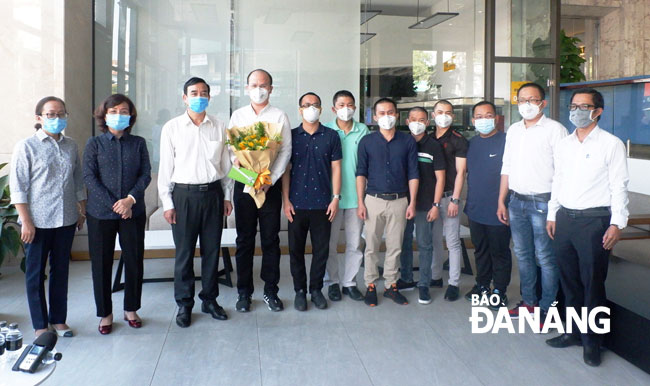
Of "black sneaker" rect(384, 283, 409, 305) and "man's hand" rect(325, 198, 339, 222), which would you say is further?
"black sneaker" rect(384, 283, 409, 305)

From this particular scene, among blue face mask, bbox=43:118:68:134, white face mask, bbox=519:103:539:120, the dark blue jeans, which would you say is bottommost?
the dark blue jeans

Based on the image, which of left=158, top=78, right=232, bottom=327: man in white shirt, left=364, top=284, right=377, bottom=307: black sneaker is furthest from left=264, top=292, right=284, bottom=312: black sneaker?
left=364, top=284, right=377, bottom=307: black sneaker

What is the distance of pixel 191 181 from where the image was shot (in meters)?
3.92

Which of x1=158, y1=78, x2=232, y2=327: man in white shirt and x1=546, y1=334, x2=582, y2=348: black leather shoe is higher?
x1=158, y1=78, x2=232, y2=327: man in white shirt

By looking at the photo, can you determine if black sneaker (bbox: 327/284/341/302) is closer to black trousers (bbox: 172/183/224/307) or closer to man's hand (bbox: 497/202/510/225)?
black trousers (bbox: 172/183/224/307)

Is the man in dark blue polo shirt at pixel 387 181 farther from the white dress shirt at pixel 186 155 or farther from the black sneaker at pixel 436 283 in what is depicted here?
the white dress shirt at pixel 186 155

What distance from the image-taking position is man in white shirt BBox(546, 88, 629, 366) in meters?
3.22

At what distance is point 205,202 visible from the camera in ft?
13.0

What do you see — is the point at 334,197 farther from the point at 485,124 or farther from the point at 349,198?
the point at 485,124

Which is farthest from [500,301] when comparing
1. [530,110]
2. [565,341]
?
[530,110]

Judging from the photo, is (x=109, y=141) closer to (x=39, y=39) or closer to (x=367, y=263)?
(x=367, y=263)

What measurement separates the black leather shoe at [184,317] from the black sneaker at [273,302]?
2.02 feet

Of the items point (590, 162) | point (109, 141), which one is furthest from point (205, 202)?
point (590, 162)

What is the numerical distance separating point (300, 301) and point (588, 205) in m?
2.20
